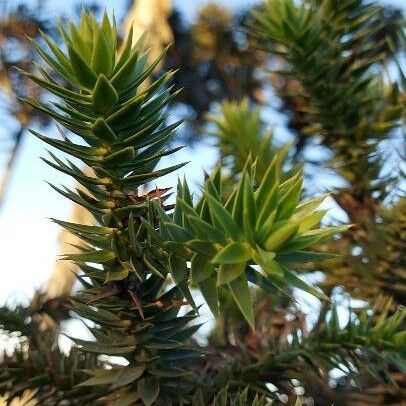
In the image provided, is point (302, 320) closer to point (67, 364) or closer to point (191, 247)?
point (67, 364)

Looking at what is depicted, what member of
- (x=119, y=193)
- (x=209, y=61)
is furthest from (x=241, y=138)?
(x=209, y=61)

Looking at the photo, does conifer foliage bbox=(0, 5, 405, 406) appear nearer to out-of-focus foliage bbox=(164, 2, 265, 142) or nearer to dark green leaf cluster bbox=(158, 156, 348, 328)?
dark green leaf cluster bbox=(158, 156, 348, 328)

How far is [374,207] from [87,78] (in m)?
0.57

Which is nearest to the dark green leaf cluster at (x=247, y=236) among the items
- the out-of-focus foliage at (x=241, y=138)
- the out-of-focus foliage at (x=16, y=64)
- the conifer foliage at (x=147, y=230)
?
the conifer foliage at (x=147, y=230)

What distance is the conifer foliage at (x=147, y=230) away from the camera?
490 mm

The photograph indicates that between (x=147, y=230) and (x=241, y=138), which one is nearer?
(x=147, y=230)

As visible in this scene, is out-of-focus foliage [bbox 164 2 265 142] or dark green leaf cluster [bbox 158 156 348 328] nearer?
dark green leaf cluster [bbox 158 156 348 328]

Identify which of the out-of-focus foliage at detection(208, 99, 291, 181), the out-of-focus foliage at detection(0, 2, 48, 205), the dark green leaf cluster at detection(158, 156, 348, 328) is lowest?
the dark green leaf cluster at detection(158, 156, 348, 328)

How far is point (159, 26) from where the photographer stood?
2.35m

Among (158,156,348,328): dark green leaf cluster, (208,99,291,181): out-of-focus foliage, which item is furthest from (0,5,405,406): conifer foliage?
(208,99,291,181): out-of-focus foliage

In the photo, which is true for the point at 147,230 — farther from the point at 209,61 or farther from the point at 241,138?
the point at 209,61

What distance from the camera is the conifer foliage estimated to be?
1.61 feet

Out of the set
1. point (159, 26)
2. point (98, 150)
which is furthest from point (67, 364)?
point (159, 26)

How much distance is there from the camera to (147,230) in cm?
53
